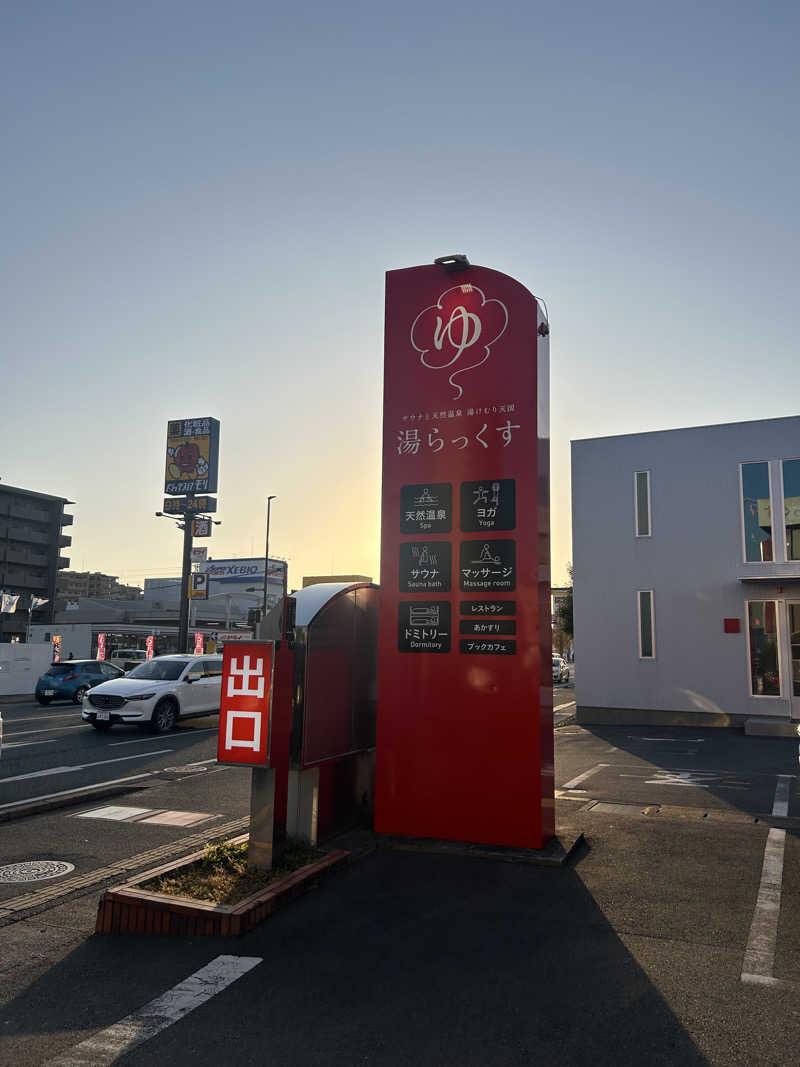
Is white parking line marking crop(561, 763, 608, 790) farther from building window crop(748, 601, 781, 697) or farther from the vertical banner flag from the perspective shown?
building window crop(748, 601, 781, 697)

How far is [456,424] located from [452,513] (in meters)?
0.91

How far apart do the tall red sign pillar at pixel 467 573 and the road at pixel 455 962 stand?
0.69m

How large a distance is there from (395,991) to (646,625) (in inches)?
769

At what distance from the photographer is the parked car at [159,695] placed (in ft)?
61.5

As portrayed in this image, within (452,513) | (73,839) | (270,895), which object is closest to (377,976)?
(270,895)

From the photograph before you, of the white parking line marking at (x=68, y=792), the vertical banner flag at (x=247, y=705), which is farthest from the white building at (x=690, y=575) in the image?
the vertical banner flag at (x=247, y=705)

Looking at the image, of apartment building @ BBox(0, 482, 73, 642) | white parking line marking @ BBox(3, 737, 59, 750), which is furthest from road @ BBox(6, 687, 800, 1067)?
apartment building @ BBox(0, 482, 73, 642)

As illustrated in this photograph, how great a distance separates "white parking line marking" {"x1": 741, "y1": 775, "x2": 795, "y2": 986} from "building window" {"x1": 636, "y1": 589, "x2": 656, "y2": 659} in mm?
14595

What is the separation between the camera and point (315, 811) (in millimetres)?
7398

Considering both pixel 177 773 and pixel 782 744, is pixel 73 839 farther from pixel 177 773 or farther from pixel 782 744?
pixel 782 744

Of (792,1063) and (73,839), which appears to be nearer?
(792,1063)

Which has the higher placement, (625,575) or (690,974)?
(625,575)

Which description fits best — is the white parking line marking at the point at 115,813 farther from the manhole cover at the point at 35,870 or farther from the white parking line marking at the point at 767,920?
the white parking line marking at the point at 767,920

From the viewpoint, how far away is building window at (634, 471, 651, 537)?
23109mm
